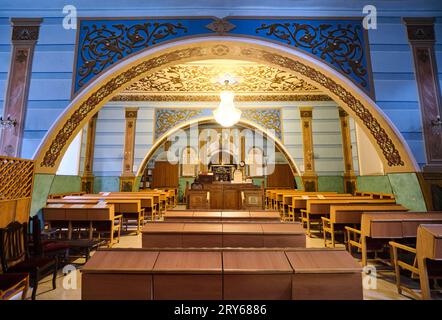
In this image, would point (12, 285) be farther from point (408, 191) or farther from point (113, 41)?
point (408, 191)

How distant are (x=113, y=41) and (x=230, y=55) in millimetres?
2137

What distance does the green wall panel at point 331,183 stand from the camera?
8.41m

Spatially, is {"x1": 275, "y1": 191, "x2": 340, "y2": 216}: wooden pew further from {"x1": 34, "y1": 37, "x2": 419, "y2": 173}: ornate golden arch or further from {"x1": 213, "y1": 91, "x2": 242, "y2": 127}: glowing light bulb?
{"x1": 213, "y1": 91, "x2": 242, "y2": 127}: glowing light bulb

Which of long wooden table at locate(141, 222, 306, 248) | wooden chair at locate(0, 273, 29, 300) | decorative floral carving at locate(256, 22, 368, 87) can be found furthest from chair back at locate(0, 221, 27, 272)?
decorative floral carving at locate(256, 22, 368, 87)

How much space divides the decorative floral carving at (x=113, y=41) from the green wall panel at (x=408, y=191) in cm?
458

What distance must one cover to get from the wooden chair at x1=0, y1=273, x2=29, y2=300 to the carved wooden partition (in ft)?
4.54

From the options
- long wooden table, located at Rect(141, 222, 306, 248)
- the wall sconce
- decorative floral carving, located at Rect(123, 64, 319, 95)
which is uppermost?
decorative floral carving, located at Rect(123, 64, 319, 95)

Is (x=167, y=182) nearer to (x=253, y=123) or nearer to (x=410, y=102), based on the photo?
(x=253, y=123)

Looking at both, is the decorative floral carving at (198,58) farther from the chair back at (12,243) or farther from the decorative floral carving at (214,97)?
the decorative floral carving at (214,97)

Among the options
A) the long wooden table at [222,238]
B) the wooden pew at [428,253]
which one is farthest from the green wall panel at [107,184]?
the wooden pew at [428,253]

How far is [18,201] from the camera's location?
10.1 feet

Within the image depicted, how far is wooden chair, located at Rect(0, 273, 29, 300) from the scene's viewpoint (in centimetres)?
166

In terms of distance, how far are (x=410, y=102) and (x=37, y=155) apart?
6193 millimetres

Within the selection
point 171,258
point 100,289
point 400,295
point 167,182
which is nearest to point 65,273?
point 100,289
